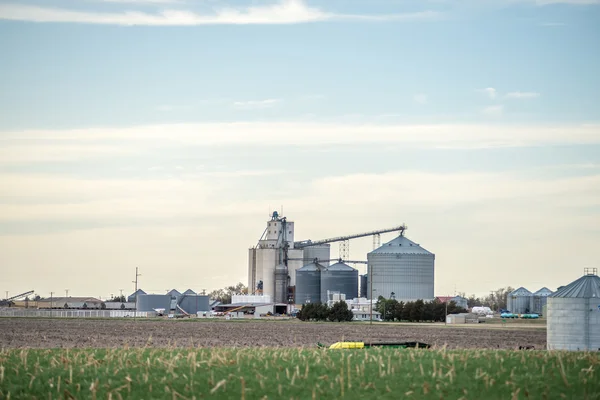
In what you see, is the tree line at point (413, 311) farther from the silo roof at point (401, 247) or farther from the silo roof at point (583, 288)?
the silo roof at point (583, 288)

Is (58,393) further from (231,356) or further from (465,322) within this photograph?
(465,322)

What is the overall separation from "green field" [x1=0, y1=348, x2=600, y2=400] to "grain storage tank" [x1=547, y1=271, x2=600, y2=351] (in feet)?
112

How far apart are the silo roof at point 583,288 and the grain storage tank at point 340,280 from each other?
130704 mm

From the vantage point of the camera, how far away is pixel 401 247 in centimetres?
18150

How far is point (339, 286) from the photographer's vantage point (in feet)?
Result: 639

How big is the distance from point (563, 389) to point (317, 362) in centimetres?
738

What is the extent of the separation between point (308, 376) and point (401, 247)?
15785 centimetres

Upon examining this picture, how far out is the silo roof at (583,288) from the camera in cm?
6256

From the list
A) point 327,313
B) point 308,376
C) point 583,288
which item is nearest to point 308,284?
point 327,313

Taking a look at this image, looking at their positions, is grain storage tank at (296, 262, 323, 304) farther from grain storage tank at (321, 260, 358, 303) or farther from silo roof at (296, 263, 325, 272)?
grain storage tank at (321, 260, 358, 303)

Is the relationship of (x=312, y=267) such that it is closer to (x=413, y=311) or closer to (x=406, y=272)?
(x=406, y=272)

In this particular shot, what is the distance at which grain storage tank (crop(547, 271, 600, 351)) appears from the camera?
61500 mm

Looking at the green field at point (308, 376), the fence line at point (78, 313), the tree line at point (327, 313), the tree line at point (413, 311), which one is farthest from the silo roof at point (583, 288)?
the fence line at point (78, 313)

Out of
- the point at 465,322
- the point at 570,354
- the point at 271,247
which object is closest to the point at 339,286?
the point at 271,247
